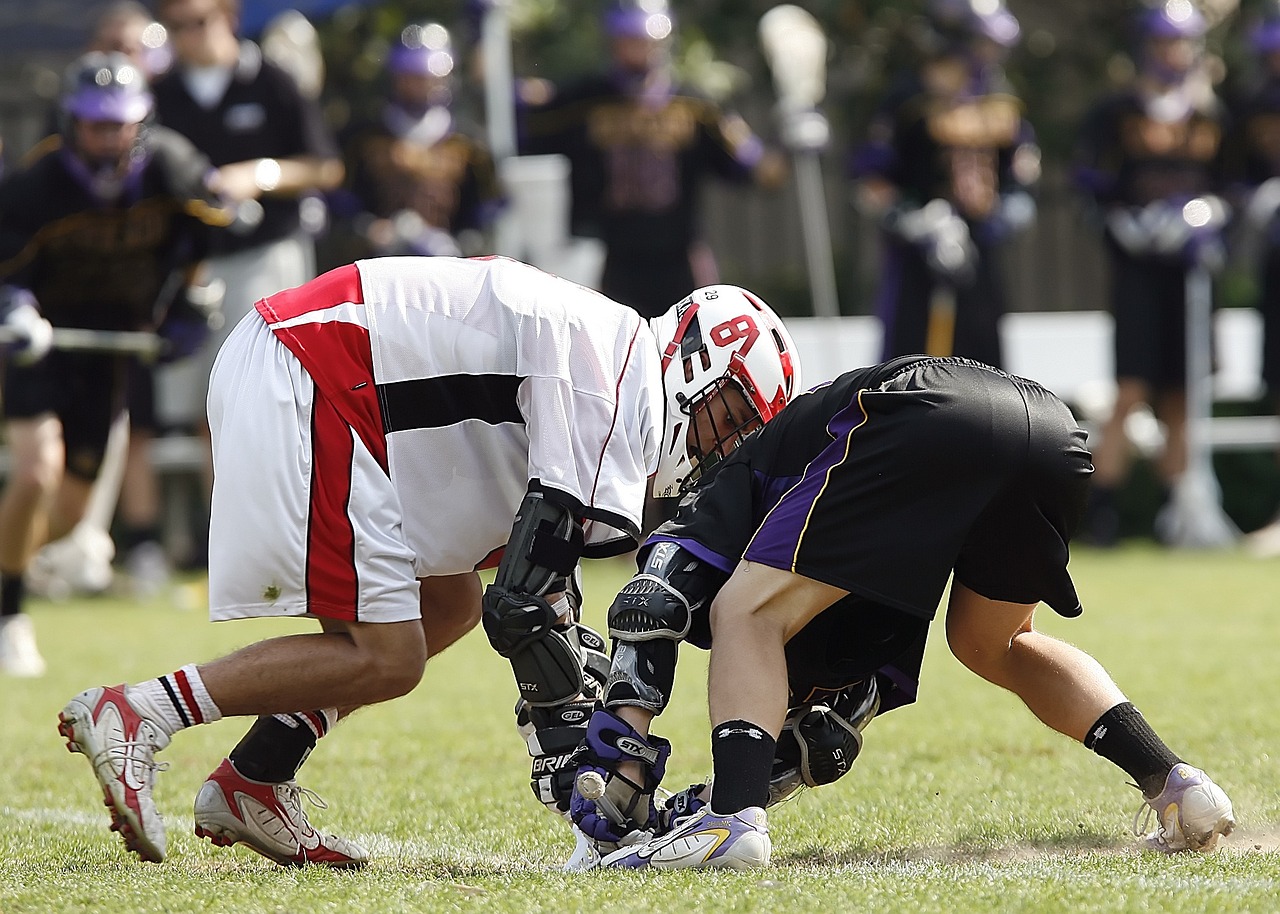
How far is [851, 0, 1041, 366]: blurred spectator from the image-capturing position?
973cm

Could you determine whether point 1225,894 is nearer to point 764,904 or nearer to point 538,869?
point 764,904

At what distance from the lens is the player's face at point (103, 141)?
22.9ft

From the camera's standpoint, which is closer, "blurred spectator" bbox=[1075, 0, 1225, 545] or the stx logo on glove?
the stx logo on glove

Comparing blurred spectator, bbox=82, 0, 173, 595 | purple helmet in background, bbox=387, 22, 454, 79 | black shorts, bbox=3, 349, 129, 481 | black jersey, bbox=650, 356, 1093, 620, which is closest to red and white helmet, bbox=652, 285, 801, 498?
black jersey, bbox=650, 356, 1093, 620

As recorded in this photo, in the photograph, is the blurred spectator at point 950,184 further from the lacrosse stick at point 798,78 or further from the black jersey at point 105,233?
the black jersey at point 105,233

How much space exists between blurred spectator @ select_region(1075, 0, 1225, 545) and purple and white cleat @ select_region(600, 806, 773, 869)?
706 cm

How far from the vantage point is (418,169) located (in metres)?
9.90

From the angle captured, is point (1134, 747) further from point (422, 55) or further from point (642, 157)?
point (422, 55)

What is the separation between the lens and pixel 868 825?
3816mm

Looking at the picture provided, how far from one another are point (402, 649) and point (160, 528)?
26.5ft

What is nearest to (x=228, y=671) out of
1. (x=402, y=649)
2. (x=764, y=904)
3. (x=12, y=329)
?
(x=402, y=649)

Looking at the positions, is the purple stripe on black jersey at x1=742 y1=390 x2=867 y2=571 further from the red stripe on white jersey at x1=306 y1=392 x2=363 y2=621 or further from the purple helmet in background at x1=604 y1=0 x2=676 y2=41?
the purple helmet in background at x1=604 y1=0 x2=676 y2=41

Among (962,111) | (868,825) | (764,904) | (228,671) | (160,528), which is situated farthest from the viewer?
(160,528)

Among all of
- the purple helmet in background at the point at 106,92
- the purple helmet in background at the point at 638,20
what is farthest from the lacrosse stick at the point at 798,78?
the purple helmet in background at the point at 106,92
